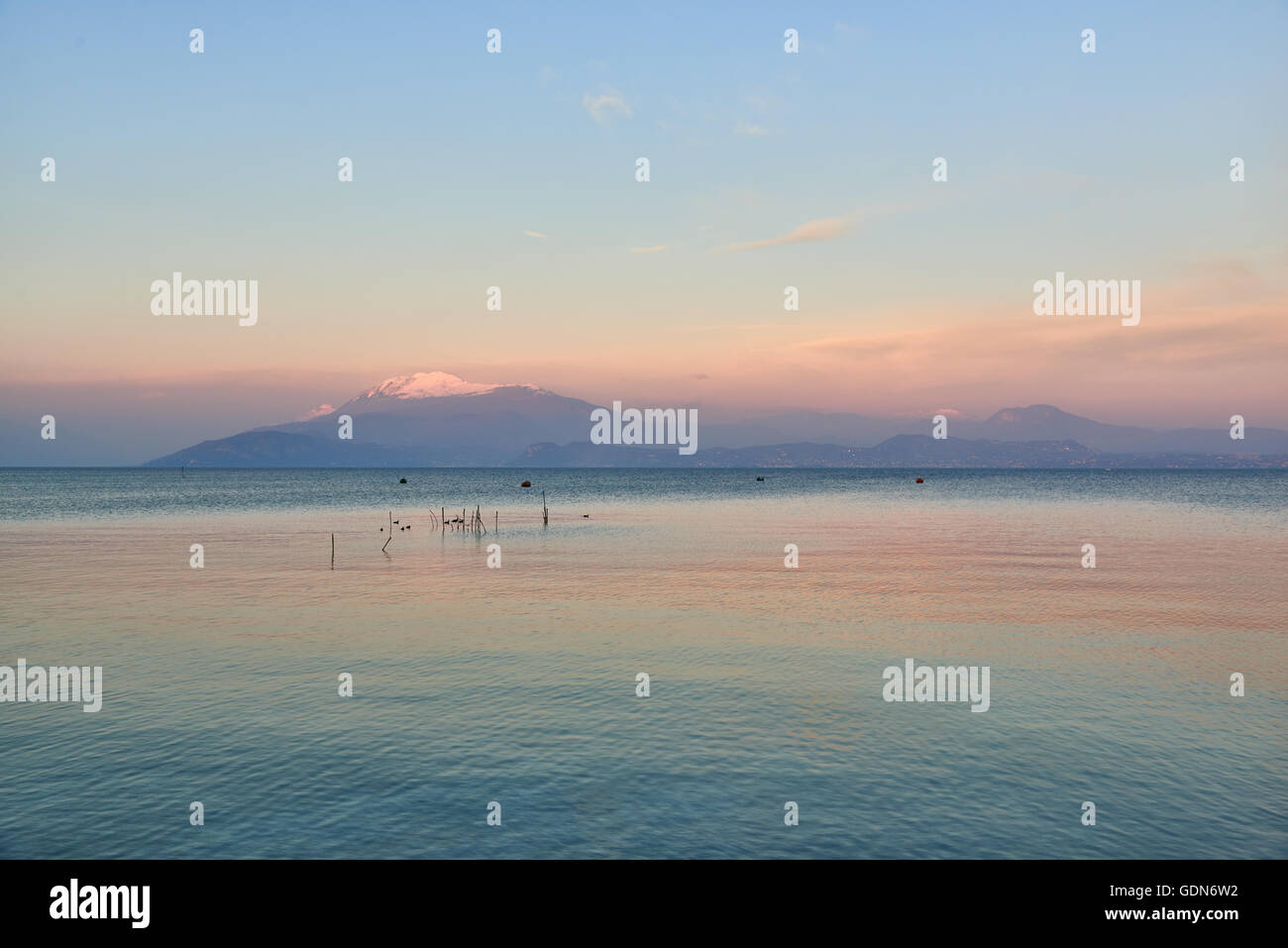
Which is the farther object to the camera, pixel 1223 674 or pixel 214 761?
pixel 1223 674

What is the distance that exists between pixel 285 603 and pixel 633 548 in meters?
36.3

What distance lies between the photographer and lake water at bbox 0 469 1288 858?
19.7 metres

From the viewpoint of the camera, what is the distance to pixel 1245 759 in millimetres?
24234

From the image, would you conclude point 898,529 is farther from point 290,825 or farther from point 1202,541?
point 290,825

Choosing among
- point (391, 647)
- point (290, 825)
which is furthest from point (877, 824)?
point (391, 647)

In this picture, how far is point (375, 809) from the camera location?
808 inches

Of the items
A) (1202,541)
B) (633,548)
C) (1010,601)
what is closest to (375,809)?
(1010,601)

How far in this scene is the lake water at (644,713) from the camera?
19656mm

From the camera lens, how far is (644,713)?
28.4 meters

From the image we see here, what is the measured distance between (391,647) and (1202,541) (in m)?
79.6
